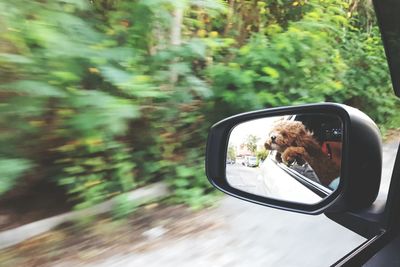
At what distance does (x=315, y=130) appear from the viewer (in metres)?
1.30

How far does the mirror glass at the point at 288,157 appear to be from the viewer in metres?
1.27

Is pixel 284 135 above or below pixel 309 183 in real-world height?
above

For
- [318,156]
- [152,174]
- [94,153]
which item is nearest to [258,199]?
[318,156]

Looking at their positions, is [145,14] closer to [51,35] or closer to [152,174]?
[51,35]

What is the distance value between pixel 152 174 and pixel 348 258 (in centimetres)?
269

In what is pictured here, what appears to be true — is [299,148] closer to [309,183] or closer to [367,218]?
[309,183]

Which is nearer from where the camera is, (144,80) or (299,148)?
(299,148)

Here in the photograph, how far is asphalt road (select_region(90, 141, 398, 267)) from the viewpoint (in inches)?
114

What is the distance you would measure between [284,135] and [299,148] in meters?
0.13

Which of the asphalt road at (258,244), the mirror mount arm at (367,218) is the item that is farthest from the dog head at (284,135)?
the asphalt road at (258,244)

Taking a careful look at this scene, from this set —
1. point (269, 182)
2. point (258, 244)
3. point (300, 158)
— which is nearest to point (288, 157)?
point (300, 158)

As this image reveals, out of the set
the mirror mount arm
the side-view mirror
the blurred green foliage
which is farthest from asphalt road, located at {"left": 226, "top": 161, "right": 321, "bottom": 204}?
the blurred green foliage

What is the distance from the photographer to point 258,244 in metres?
3.14

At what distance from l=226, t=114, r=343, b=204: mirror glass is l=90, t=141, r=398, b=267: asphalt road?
126cm
